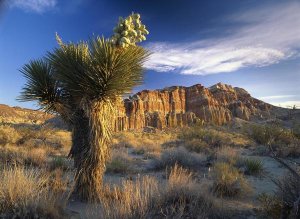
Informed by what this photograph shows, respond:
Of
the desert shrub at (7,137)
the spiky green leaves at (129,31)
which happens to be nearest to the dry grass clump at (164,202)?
the spiky green leaves at (129,31)

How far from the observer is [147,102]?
91.4m

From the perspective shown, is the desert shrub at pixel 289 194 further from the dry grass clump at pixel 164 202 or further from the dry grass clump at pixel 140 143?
the dry grass clump at pixel 140 143

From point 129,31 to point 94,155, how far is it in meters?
2.55

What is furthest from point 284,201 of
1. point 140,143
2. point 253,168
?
point 140,143

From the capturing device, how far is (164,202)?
5.51 m

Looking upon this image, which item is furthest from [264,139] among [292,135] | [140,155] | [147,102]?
[147,102]

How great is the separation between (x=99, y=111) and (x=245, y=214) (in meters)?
3.35

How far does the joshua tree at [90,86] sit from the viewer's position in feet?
21.1

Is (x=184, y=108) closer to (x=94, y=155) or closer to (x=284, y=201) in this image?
(x=94, y=155)

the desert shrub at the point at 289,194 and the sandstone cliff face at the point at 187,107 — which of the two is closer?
the desert shrub at the point at 289,194

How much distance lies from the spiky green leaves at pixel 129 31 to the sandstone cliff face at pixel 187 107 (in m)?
67.3

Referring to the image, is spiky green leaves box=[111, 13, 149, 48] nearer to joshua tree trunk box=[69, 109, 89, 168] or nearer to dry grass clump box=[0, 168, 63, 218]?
joshua tree trunk box=[69, 109, 89, 168]

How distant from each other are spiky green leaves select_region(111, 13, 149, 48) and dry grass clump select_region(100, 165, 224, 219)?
2640 millimetres

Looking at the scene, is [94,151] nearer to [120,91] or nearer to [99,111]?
[99,111]
